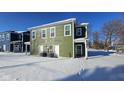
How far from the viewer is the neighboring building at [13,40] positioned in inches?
1309

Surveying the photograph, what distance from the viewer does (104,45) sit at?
4256 centimetres

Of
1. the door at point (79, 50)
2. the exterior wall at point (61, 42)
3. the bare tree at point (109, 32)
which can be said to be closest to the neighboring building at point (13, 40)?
the exterior wall at point (61, 42)

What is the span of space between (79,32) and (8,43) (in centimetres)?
2014

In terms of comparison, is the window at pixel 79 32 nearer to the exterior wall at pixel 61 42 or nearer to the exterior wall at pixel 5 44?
the exterior wall at pixel 61 42

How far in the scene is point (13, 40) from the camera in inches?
1407

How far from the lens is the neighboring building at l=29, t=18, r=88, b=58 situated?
18031 mm

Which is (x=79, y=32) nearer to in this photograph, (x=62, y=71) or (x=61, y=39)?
(x=61, y=39)

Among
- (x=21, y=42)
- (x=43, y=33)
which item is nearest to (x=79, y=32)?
(x=43, y=33)

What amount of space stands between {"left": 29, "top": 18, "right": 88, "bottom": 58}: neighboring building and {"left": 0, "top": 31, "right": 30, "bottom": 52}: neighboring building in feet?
31.5

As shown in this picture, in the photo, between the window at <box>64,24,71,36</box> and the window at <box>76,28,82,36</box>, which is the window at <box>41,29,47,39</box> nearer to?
the window at <box>64,24,71,36</box>

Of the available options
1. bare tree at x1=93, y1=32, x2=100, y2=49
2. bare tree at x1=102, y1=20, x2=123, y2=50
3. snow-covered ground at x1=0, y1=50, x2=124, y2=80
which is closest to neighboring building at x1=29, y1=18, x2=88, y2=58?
snow-covered ground at x1=0, y1=50, x2=124, y2=80

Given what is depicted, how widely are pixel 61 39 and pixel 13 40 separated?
777 inches
